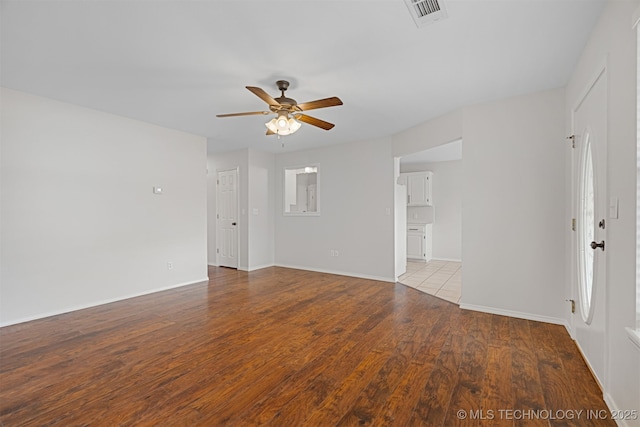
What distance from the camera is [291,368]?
7.73 ft

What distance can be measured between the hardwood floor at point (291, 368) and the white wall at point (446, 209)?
13.4 feet

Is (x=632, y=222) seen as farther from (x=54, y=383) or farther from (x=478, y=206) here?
(x=54, y=383)

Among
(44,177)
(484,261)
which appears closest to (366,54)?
(484,261)

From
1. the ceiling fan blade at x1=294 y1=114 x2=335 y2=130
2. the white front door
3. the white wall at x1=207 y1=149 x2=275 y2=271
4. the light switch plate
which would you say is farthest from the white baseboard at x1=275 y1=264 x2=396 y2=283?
the light switch plate

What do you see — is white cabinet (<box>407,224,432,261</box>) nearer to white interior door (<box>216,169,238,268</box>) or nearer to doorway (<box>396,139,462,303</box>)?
doorway (<box>396,139,462,303</box>)

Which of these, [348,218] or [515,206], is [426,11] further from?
[348,218]

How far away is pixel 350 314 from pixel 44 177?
391 centimetres

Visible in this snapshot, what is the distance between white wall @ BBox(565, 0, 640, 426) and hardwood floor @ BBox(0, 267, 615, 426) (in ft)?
1.21

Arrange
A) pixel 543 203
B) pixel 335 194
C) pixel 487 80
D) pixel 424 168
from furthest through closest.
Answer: pixel 424 168
pixel 335 194
pixel 543 203
pixel 487 80

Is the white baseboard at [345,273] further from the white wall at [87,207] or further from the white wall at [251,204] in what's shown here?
the white wall at [87,207]

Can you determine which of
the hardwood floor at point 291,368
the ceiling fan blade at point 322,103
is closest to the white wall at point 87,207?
the hardwood floor at point 291,368

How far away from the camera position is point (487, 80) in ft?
9.96

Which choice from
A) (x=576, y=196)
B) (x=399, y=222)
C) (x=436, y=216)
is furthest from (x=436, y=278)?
(x=576, y=196)

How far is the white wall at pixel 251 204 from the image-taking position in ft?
20.7
